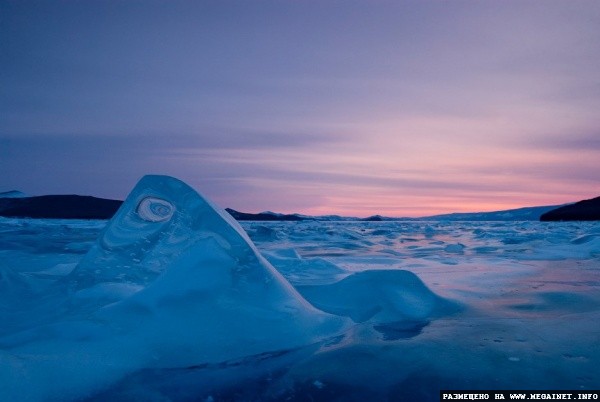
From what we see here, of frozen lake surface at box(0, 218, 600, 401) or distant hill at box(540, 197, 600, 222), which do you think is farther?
distant hill at box(540, 197, 600, 222)

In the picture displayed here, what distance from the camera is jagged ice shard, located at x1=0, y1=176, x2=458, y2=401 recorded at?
1.74 metres

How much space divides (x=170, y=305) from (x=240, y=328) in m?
0.40

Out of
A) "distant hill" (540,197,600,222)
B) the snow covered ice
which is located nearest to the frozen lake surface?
the snow covered ice

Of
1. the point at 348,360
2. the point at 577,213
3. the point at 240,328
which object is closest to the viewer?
the point at 348,360

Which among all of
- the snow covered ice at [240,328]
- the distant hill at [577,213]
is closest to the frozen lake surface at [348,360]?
the snow covered ice at [240,328]

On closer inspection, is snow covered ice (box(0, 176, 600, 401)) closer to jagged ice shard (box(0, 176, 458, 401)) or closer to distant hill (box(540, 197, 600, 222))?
jagged ice shard (box(0, 176, 458, 401))

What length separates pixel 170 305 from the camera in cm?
217

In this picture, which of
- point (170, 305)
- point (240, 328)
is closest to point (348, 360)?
point (240, 328)

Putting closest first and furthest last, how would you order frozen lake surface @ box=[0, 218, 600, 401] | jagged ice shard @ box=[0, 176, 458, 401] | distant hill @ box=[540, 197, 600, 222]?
frozen lake surface @ box=[0, 218, 600, 401]
jagged ice shard @ box=[0, 176, 458, 401]
distant hill @ box=[540, 197, 600, 222]

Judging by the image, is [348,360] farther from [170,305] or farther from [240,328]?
[170,305]

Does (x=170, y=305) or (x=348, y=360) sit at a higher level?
(x=170, y=305)

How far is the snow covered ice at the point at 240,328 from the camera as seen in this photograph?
1602 millimetres

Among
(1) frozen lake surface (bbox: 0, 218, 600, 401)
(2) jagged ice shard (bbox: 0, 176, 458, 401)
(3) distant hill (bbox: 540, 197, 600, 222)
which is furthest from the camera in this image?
(3) distant hill (bbox: 540, 197, 600, 222)

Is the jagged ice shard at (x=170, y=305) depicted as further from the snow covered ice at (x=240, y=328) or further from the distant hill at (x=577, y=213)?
the distant hill at (x=577, y=213)
